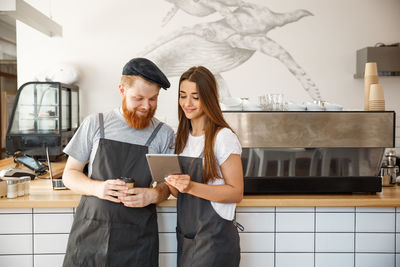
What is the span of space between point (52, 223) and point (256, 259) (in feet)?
3.67

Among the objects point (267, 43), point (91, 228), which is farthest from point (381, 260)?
point (267, 43)

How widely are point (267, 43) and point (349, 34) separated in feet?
3.00

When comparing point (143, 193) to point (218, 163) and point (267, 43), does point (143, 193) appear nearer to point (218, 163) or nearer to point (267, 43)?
point (218, 163)

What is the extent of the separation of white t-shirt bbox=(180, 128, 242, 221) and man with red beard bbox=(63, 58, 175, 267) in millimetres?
120

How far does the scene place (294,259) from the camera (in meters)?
2.29

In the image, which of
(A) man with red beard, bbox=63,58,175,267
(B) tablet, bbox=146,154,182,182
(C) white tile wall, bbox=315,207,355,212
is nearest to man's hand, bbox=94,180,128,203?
(A) man with red beard, bbox=63,58,175,267

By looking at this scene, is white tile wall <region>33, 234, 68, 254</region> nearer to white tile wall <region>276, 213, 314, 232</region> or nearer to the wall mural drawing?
white tile wall <region>276, 213, 314, 232</region>

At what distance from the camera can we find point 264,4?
4578 mm

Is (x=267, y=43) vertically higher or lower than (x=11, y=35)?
lower

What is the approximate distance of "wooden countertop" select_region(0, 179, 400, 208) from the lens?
7.09 ft

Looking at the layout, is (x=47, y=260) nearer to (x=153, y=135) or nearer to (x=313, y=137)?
(x=153, y=135)

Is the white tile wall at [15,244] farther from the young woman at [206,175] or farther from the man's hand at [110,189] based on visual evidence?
the young woman at [206,175]

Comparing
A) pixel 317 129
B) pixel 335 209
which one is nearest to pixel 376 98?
pixel 317 129

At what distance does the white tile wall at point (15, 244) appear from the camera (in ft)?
7.22
